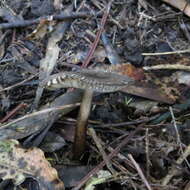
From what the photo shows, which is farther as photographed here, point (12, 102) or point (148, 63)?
point (148, 63)

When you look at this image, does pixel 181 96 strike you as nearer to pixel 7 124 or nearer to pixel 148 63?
pixel 148 63

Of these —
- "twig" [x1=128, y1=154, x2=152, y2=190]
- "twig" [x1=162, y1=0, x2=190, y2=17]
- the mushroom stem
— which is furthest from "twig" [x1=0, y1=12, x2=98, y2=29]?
"twig" [x1=128, y1=154, x2=152, y2=190]

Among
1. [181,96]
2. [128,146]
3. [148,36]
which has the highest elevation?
[148,36]

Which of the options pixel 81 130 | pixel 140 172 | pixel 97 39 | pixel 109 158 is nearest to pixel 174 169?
pixel 140 172

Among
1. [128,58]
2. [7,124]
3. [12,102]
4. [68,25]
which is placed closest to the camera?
[7,124]

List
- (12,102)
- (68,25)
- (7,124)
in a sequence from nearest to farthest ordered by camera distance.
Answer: (7,124) → (12,102) → (68,25)

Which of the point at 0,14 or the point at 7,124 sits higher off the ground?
the point at 0,14

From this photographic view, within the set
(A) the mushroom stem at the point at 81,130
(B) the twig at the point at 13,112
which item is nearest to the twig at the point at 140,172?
(A) the mushroom stem at the point at 81,130

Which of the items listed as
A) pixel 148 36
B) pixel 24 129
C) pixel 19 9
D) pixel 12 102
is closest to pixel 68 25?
pixel 19 9

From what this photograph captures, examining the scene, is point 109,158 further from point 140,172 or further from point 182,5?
point 182,5
